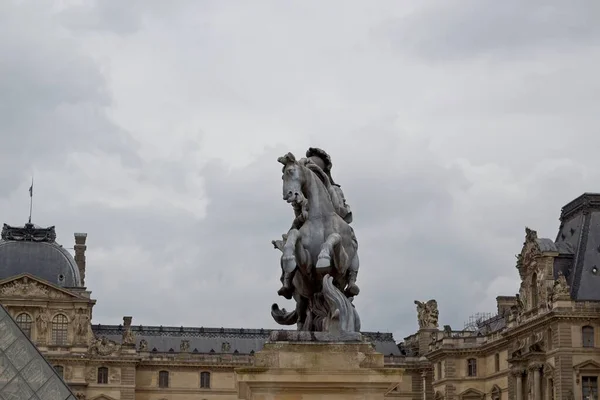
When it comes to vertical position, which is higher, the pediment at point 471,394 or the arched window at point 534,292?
the arched window at point 534,292

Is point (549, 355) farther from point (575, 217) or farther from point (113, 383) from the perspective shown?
point (113, 383)

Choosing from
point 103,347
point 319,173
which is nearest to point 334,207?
point 319,173

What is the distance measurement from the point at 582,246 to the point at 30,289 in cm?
4015

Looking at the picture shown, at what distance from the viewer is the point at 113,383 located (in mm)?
92250

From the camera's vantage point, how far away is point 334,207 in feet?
38.3

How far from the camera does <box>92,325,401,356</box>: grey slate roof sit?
10100cm

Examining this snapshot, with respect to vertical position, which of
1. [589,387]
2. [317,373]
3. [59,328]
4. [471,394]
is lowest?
[317,373]

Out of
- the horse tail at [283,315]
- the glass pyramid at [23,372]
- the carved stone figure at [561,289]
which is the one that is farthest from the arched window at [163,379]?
the horse tail at [283,315]

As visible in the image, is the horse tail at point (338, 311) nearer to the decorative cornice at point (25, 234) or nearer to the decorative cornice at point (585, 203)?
the decorative cornice at point (585, 203)

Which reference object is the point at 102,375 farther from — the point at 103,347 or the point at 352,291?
the point at 352,291

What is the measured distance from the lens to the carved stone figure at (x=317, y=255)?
11281 mm

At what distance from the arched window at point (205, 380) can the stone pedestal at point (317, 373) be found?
87364 millimetres

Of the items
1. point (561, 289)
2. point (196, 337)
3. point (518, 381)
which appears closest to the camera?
point (561, 289)

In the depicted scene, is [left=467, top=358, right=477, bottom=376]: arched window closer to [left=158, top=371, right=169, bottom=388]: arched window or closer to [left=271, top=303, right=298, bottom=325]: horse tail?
[left=158, top=371, right=169, bottom=388]: arched window
